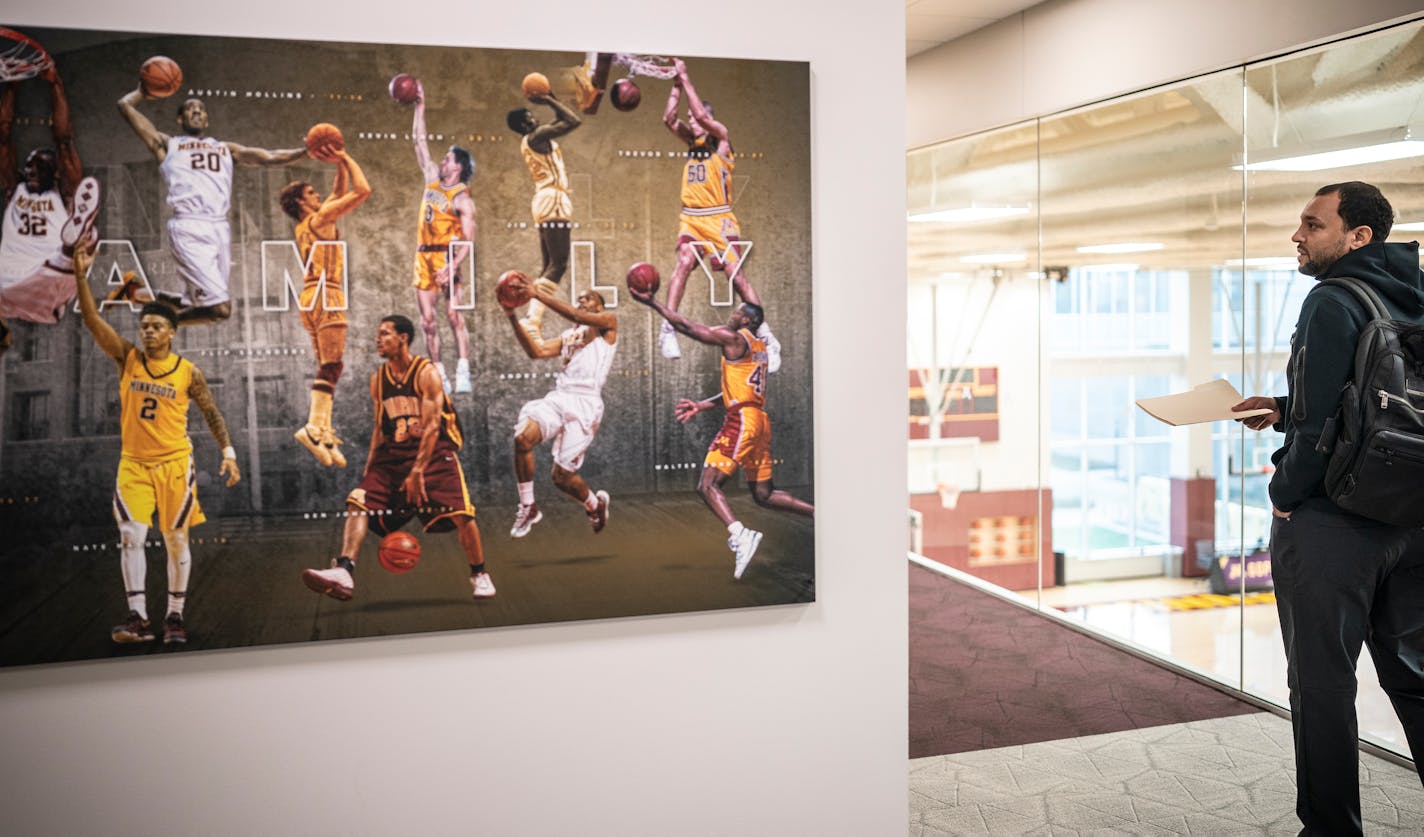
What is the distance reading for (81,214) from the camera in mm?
2158

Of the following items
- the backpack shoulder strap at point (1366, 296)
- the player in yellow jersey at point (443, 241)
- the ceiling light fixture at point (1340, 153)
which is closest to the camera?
the player in yellow jersey at point (443, 241)

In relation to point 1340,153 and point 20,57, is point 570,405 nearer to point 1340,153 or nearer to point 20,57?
point 20,57

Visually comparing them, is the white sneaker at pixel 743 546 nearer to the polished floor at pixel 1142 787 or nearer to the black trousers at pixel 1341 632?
the polished floor at pixel 1142 787

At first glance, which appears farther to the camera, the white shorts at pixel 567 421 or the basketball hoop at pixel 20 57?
the white shorts at pixel 567 421

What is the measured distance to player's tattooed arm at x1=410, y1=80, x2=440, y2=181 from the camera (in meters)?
→ 2.29

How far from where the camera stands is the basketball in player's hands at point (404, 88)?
2273mm

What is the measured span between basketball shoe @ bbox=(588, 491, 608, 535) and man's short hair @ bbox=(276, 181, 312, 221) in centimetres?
87

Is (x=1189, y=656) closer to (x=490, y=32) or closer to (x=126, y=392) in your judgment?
(x=490, y=32)

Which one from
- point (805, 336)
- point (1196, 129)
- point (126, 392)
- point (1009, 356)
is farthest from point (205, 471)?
point (1009, 356)

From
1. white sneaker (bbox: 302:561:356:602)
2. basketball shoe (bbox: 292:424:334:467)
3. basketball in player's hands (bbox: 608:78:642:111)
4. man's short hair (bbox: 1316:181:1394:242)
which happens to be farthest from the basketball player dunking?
man's short hair (bbox: 1316:181:1394:242)

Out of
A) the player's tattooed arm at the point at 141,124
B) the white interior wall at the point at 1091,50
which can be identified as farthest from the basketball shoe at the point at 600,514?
the white interior wall at the point at 1091,50

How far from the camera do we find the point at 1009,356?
5.93m

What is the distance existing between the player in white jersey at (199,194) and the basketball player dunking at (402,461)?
13.3 inches

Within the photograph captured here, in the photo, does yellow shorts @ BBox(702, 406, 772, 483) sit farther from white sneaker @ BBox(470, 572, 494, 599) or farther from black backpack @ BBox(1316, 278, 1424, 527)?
black backpack @ BBox(1316, 278, 1424, 527)
